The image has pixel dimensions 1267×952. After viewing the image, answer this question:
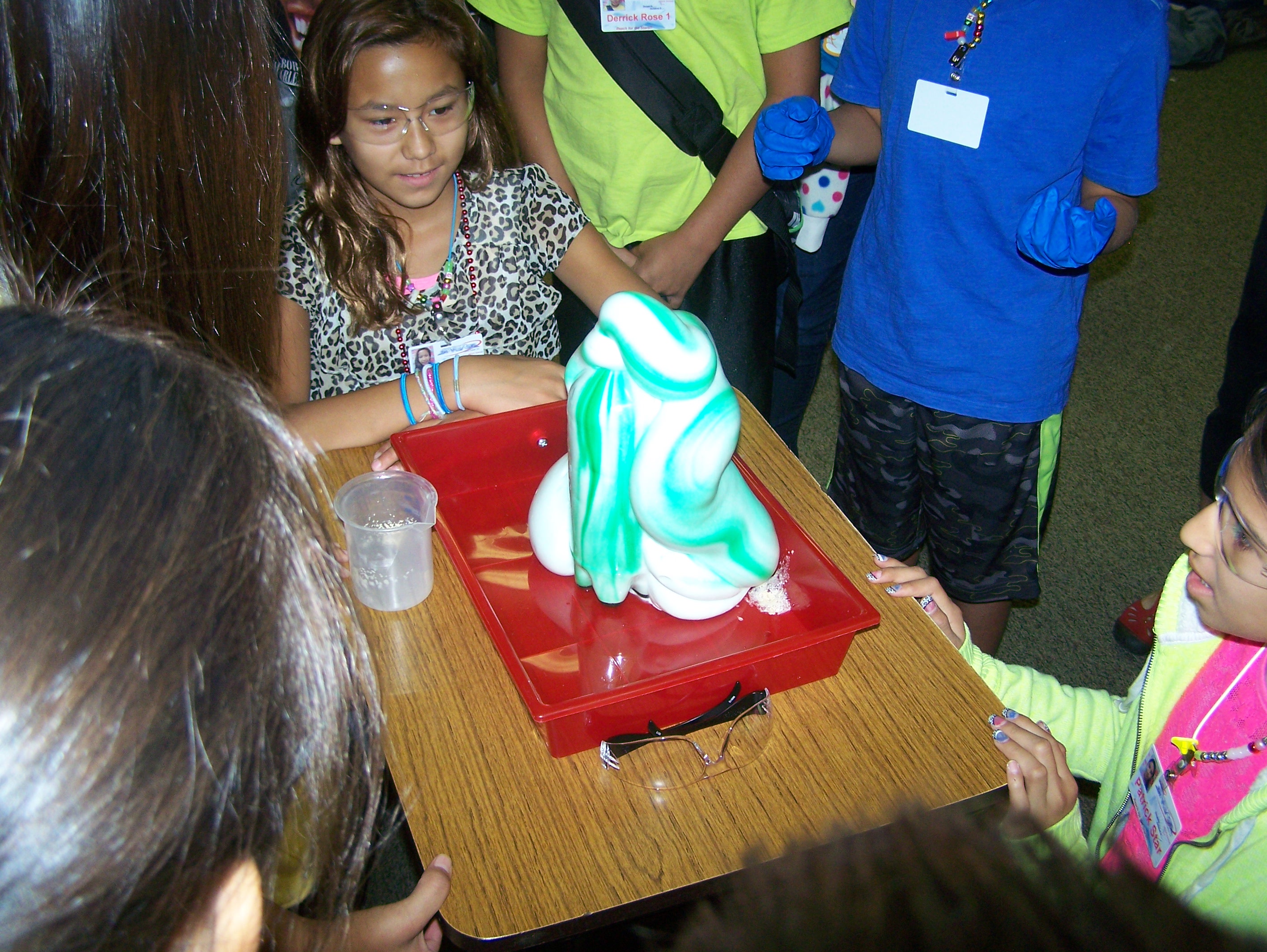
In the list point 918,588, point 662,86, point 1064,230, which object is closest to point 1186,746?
point 918,588

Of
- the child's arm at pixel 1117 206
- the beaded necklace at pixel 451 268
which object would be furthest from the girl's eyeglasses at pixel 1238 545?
the beaded necklace at pixel 451 268

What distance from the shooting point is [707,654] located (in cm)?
83

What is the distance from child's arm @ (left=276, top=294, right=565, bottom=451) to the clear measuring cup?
0.55 feet

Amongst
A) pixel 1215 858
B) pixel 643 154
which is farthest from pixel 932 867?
pixel 643 154

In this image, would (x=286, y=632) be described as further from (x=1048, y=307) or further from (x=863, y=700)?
(x=1048, y=307)

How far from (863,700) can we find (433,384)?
2.11 feet

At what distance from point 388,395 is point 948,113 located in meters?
0.78

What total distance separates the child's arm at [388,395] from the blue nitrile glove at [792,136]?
1.27 feet

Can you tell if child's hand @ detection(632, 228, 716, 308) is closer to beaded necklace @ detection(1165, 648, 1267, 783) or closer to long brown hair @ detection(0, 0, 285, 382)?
long brown hair @ detection(0, 0, 285, 382)

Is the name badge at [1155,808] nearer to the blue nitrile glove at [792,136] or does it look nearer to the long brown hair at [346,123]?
the blue nitrile glove at [792,136]

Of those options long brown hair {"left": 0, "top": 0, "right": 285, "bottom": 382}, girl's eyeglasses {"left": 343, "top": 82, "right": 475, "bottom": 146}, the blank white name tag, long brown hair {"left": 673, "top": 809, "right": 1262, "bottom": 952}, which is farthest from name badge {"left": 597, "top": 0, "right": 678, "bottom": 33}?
long brown hair {"left": 673, "top": 809, "right": 1262, "bottom": 952}

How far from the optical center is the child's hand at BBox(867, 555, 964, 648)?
0.94 meters

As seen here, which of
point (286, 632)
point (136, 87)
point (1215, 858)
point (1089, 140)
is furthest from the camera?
point (1089, 140)

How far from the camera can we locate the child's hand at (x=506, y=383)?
45.1 inches
